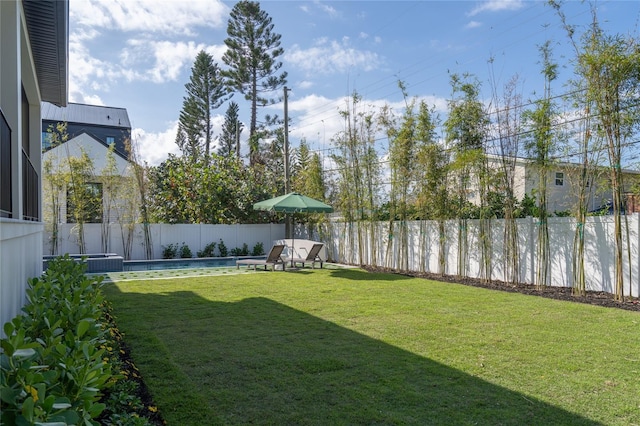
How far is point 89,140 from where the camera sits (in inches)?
725

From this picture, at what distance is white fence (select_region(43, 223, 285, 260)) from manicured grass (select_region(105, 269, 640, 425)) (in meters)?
7.65

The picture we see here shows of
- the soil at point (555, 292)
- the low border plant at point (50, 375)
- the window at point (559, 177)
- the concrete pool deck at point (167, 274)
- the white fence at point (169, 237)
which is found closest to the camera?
the low border plant at point (50, 375)

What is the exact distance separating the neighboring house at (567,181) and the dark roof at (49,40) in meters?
7.92

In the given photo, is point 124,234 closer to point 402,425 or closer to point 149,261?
point 149,261

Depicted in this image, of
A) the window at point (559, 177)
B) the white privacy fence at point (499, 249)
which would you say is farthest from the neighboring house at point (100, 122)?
the window at point (559, 177)

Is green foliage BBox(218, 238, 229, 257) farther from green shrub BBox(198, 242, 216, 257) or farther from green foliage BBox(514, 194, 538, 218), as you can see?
green foliage BBox(514, 194, 538, 218)

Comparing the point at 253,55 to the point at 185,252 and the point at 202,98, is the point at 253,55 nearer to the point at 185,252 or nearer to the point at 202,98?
the point at 202,98

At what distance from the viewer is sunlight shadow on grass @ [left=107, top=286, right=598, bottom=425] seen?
286 centimetres

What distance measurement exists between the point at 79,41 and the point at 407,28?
26.9ft

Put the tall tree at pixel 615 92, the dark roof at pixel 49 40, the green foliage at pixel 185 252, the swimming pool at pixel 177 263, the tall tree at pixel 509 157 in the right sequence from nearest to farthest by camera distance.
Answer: the dark roof at pixel 49 40, the tall tree at pixel 615 92, the tall tree at pixel 509 157, the swimming pool at pixel 177 263, the green foliage at pixel 185 252

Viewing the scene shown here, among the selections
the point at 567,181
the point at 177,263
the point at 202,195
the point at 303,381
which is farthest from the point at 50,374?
the point at 202,195

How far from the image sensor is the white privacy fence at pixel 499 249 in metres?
7.19

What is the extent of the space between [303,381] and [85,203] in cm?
1243

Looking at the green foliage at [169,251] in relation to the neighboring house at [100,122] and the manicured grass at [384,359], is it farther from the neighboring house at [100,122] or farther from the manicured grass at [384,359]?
the neighboring house at [100,122]
